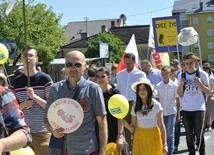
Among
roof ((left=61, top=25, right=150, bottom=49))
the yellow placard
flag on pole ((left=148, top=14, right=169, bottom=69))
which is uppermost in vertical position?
roof ((left=61, top=25, right=150, bottom=49))

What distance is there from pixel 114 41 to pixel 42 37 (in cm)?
1955

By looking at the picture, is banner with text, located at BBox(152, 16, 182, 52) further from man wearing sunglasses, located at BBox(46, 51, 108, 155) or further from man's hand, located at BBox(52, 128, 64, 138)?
man's hand, located at BBox(52, 128, 64, 138)

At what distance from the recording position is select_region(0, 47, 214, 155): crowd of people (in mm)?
2609

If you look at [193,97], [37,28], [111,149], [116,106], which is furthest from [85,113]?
[37,28]

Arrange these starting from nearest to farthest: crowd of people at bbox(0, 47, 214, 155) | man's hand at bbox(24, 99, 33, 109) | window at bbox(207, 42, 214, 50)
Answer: crowd of people at bbox(0, 47, 214, 155) → man's hand at bbox(24, 99, 33, 109) → window at bbox(207, 42, 214, 50)

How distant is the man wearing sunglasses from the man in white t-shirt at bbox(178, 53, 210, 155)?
3.53m

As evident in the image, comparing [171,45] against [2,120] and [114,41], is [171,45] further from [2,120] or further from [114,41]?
[114,41]

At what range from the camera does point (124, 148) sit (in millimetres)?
6133

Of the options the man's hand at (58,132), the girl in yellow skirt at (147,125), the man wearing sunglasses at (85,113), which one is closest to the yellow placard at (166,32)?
the girl in yellow skirt at (147,125)

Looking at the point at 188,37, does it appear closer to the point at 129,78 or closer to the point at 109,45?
the point at 129,78

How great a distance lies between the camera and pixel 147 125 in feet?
20.6

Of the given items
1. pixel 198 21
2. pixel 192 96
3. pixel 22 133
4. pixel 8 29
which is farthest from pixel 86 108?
pixel 198 21

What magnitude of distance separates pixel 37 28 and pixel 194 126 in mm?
41860

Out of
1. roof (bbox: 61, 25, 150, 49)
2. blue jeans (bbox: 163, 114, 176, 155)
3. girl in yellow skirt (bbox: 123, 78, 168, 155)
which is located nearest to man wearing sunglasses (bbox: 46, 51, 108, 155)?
girl in yellow skirt (bbox: 123, 78, 168, 155)
